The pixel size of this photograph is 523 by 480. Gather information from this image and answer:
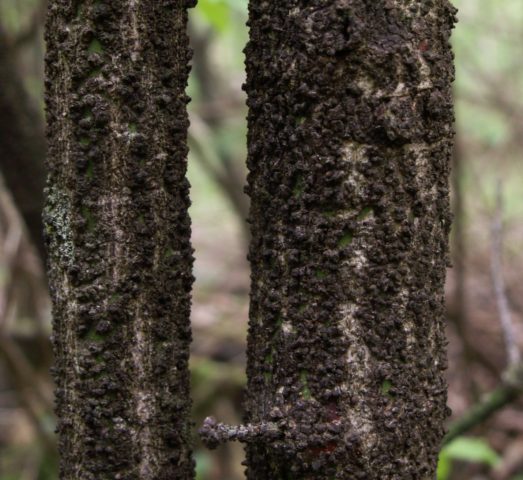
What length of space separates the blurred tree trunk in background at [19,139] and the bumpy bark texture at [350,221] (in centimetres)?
217

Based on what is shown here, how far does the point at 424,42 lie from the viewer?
3.55ft

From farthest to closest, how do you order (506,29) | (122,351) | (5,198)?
(506,29) < (5,198) < (122,351)

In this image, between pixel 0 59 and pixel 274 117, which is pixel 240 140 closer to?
pixel 0 59

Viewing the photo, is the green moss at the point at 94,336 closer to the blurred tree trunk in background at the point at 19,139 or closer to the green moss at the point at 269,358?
the green moss at the point at 269,358

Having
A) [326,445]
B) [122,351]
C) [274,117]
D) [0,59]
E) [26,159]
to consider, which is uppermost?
[0,59]

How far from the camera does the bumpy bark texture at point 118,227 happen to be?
1.12 meters

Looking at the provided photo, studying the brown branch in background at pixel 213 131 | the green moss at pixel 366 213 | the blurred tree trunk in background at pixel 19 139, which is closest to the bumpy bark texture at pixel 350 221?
the green moss at pixel 366 213

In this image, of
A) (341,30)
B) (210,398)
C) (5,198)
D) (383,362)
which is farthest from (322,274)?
(210,398)

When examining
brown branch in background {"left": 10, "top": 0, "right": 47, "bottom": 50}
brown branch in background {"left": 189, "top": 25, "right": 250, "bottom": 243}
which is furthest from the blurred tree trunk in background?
brown branch in background {"left": 189, "top": 25, "right": 250, "bottom": 243}

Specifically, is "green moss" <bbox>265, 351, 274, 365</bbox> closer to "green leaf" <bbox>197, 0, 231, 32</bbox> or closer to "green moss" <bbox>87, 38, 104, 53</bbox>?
"green moss" <bbox>87, 38, 104, 53</bbox>

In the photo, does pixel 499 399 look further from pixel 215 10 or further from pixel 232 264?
pixel 232 264

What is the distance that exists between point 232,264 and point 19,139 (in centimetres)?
604

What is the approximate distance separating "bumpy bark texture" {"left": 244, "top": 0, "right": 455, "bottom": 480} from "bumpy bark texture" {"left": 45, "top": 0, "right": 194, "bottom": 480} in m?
0.16

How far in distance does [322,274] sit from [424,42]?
16.3 inches
